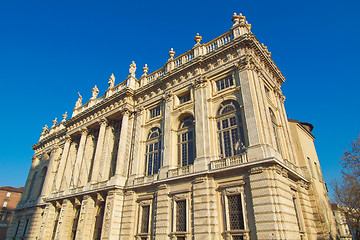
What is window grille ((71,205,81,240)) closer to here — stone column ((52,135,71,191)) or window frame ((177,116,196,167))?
stone column ((52,135,71,191))

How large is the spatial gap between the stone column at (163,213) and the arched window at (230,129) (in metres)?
5.38

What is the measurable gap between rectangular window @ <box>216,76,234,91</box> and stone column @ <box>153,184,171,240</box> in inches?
364

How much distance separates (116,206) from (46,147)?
25464mm

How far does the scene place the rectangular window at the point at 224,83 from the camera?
2003 cm

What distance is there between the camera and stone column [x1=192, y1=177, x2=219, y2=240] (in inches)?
610

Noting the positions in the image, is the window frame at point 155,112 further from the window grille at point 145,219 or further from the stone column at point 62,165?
the stone column at point 62,165

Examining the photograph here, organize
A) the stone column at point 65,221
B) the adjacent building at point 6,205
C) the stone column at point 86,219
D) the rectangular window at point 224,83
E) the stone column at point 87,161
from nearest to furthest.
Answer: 1. the rectangular window at point 224,83
2. the stone column at point 86,219
3. the stone column at point 65,221
4. the stone column at point 87,161
5. the adjacent building at point 6,205

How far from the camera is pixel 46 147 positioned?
40406mm

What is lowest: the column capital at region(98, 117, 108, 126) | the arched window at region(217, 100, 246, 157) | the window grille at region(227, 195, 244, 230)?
the window grille at region(227, 195, 244, 230)

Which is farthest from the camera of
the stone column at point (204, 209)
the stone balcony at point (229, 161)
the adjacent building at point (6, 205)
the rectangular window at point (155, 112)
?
the adjacent building at point (6, 205)

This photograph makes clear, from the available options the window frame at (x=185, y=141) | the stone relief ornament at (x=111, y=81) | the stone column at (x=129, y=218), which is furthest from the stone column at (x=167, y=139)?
the stone relief ornament at (x=111, y=81)

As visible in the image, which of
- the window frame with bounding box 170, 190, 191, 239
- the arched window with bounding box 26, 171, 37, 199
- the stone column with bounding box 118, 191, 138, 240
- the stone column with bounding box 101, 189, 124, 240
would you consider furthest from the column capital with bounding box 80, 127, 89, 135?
the arched window with bounding box 26, 171, 37, 199

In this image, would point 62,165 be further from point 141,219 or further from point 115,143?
point 141,219

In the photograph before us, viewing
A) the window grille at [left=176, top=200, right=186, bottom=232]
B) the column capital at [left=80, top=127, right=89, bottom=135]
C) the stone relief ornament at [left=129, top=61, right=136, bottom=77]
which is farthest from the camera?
the column capital at [left=80, top=127, right=89, bottom=135]
